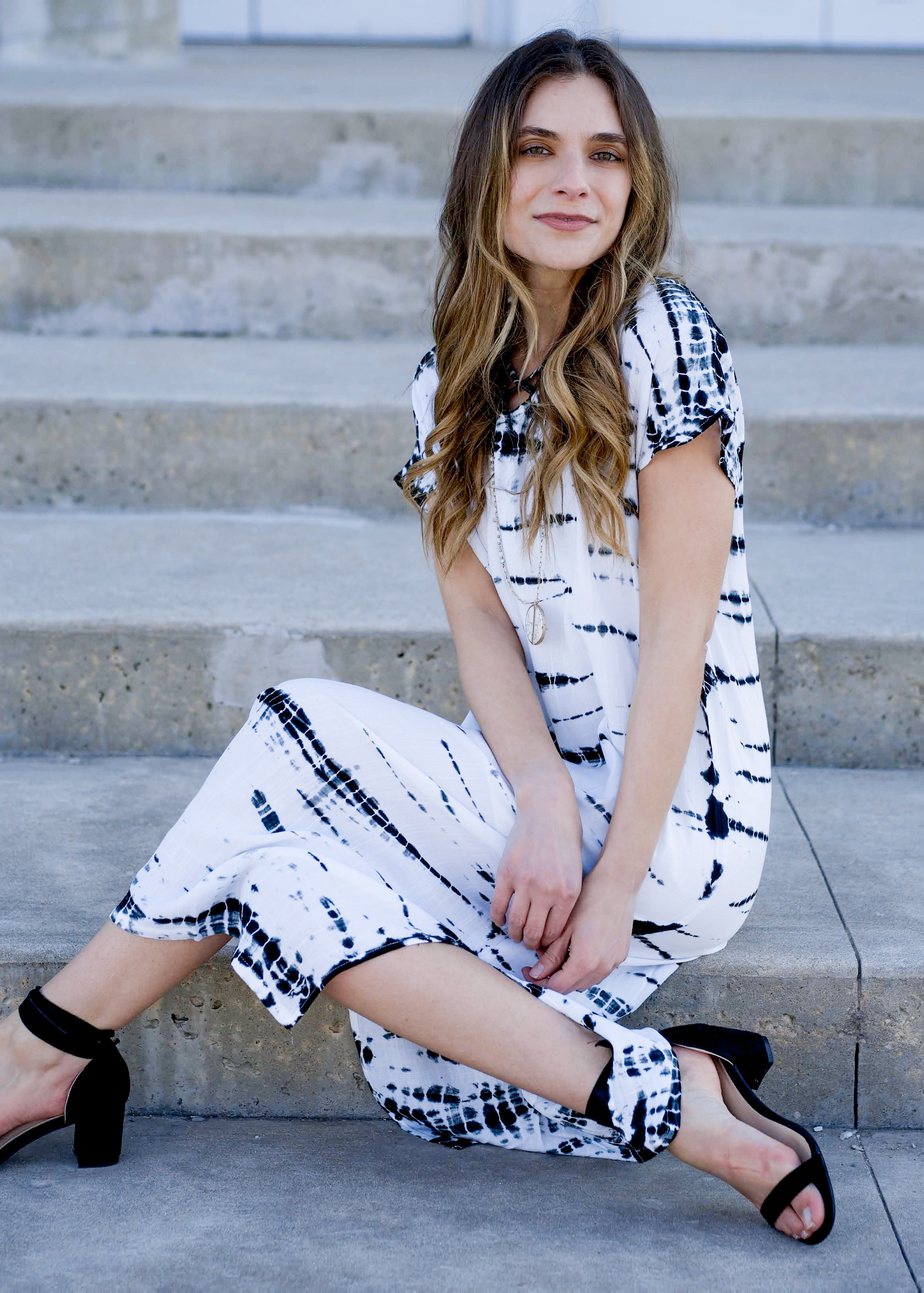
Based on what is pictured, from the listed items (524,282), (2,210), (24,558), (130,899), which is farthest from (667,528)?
(2,210)

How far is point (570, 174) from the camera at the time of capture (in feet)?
5.49

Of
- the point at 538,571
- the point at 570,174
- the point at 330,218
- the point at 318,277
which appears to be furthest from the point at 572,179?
the point at 330,218

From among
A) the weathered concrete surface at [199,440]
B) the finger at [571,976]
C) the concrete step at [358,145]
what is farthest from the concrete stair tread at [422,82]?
the finger at [571,976]

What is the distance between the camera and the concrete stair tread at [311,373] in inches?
114

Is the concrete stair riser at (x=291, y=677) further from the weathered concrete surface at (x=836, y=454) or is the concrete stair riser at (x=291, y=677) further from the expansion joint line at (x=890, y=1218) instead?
the expansion joint line at (x=890, y=1218)

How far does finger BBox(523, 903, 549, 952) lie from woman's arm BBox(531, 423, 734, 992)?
0.07 feet

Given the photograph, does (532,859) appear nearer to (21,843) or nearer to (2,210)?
(21,843)

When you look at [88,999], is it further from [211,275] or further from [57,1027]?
[211,275]

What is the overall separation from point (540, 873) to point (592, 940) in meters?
0.10

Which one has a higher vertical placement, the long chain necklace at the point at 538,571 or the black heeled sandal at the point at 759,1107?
the long chain necklace at the point at 538,571

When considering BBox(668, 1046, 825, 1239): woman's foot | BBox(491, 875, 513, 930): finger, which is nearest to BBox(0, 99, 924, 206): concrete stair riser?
BBox(491, 875, 513, 930): finger

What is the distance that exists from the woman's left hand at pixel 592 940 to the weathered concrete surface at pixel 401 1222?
26cm

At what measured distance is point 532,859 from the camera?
1572 millimetres

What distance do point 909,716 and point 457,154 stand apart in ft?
3.93
